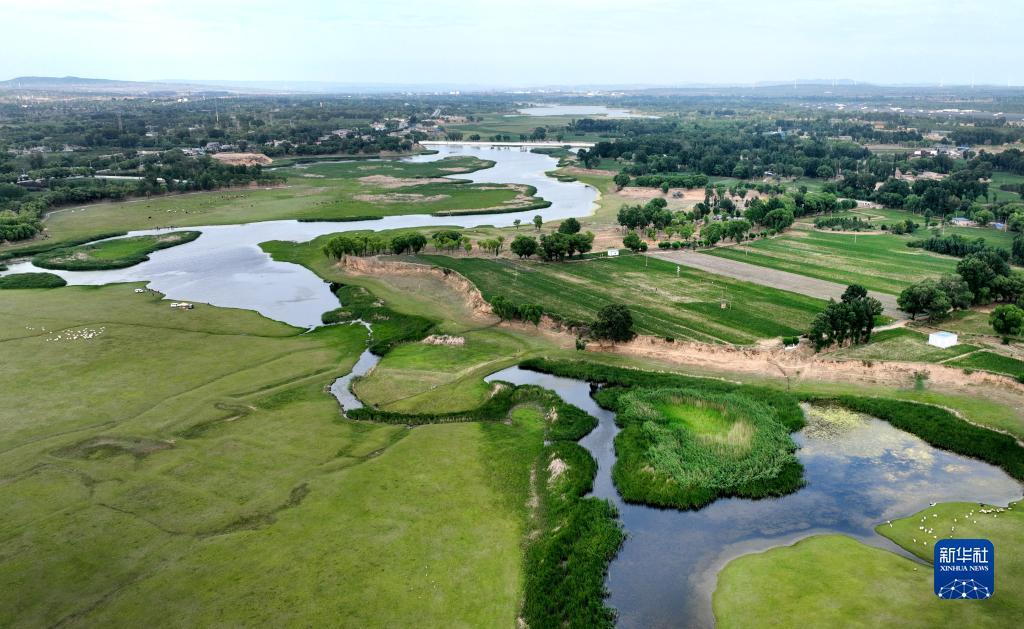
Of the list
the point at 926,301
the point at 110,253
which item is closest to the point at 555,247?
the point at 926,301

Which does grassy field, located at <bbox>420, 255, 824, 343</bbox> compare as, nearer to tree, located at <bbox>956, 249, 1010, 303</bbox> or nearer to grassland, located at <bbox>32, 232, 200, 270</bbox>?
tree, located at <bbox>956, 249, 1010, 303</bbox>

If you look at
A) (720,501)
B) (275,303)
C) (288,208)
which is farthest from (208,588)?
(288,208)

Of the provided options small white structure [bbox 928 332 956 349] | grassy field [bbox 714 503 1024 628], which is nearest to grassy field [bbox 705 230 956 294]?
small white structure [bbox 928 332 956 349]

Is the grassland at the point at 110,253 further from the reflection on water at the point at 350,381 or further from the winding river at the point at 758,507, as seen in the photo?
the winding river at the point at 758,507

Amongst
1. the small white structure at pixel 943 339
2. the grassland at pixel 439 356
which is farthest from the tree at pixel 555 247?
the small white structure at pixel 943 339

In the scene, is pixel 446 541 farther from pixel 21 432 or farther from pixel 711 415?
pixel 21 432

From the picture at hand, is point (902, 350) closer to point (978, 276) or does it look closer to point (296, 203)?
point (978, 276)
